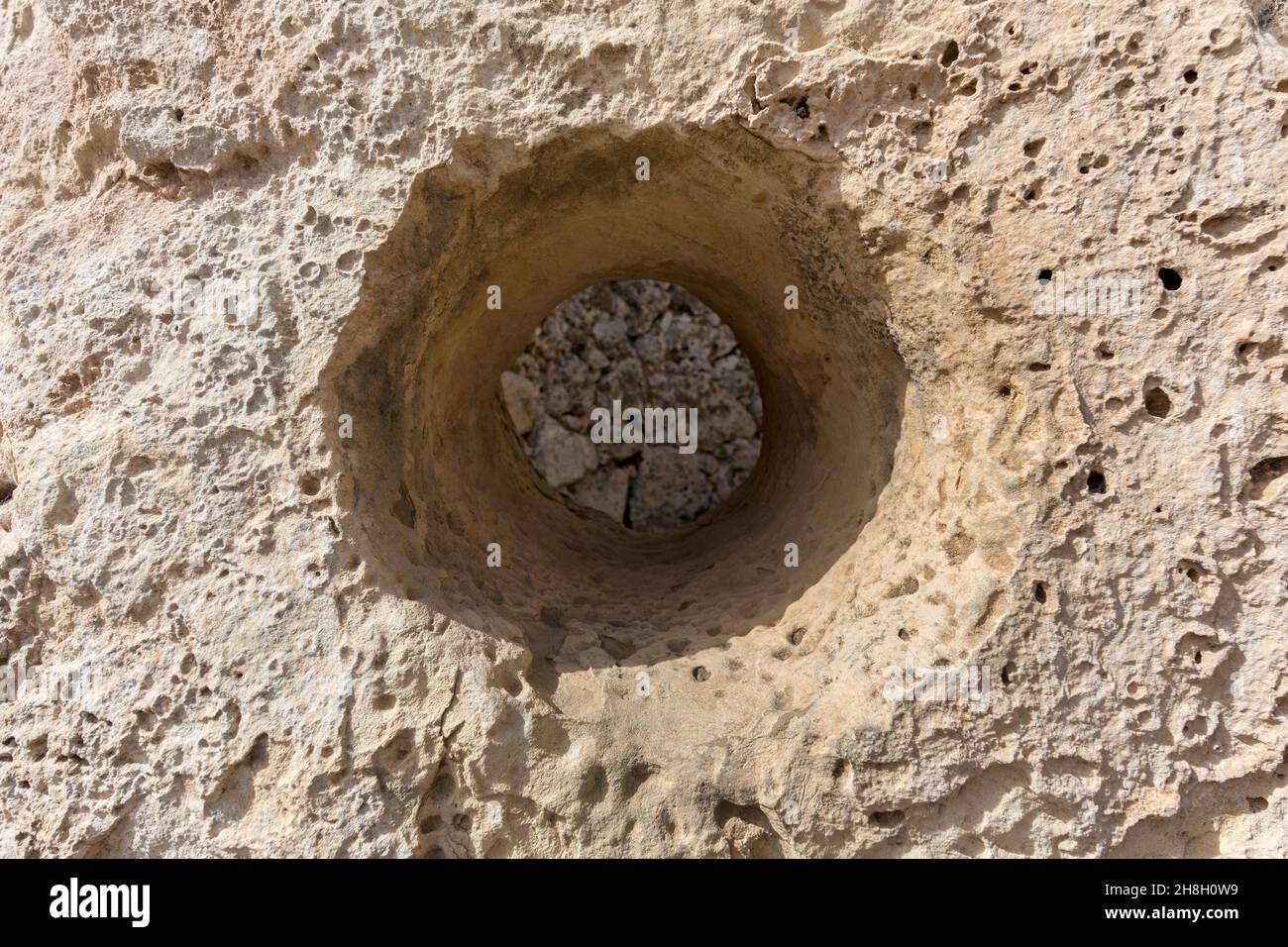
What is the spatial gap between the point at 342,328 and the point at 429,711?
81 cm

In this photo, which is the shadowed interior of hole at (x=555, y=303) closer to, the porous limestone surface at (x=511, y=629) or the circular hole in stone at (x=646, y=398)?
the porous limestone surface at (x=511, y=629)

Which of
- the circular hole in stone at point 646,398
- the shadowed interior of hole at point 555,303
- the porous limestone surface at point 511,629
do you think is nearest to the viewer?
the porous limestone surface at point 511,629

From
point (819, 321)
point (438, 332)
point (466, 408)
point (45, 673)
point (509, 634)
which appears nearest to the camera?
point (45, 673)

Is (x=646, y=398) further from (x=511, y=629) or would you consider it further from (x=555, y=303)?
(x=511, y=629)

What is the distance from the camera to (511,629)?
1.89m

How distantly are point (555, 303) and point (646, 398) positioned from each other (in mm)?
1662

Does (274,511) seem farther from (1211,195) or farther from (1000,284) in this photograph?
(1211,195)

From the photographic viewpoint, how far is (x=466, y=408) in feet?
8.33

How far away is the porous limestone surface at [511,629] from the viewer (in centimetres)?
164

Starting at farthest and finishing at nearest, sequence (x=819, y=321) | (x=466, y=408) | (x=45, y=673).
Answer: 1. (x=466, y=408)
2. (x=819, y=321)
3. (x=45, y=673)

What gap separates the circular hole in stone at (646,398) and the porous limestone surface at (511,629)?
2.48 metres

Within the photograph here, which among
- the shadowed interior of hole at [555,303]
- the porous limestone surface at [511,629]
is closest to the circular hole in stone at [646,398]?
the shadowed interior of hole at [555,303]
